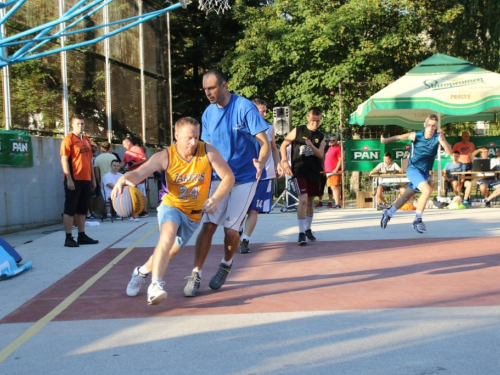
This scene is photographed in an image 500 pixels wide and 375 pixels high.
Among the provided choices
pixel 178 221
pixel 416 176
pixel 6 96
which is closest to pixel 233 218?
pixel 178 221

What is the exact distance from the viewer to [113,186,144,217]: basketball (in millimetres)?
5684

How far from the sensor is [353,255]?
8.53 metres

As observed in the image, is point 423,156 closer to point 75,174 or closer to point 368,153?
point 75,174

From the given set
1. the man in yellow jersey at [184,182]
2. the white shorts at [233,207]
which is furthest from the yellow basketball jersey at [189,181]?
the white shorts at [233,207]

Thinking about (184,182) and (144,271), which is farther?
(144,271)

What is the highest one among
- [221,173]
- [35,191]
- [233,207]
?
[221,173]

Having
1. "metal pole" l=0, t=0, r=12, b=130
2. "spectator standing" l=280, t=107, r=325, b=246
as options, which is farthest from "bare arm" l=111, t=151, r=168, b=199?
"metal pole" l=0, t=0, r=12, b=130

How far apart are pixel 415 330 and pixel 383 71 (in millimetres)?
24678

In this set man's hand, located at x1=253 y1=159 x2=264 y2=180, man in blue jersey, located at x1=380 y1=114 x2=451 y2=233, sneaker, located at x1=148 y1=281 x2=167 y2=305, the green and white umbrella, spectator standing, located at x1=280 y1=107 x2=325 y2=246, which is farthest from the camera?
the green and white umbrella

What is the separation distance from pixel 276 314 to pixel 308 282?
1475mm

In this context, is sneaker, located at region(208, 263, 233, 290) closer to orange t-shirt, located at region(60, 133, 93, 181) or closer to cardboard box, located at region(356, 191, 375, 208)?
orange t-shirt, located at region(60, 133, 93, 181)

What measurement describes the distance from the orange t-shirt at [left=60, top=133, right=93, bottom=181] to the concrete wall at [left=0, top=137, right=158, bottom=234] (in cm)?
392

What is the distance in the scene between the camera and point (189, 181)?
580 cm

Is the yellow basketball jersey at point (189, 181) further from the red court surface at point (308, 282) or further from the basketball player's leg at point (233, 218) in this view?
the red court surface at point (308, 282)
